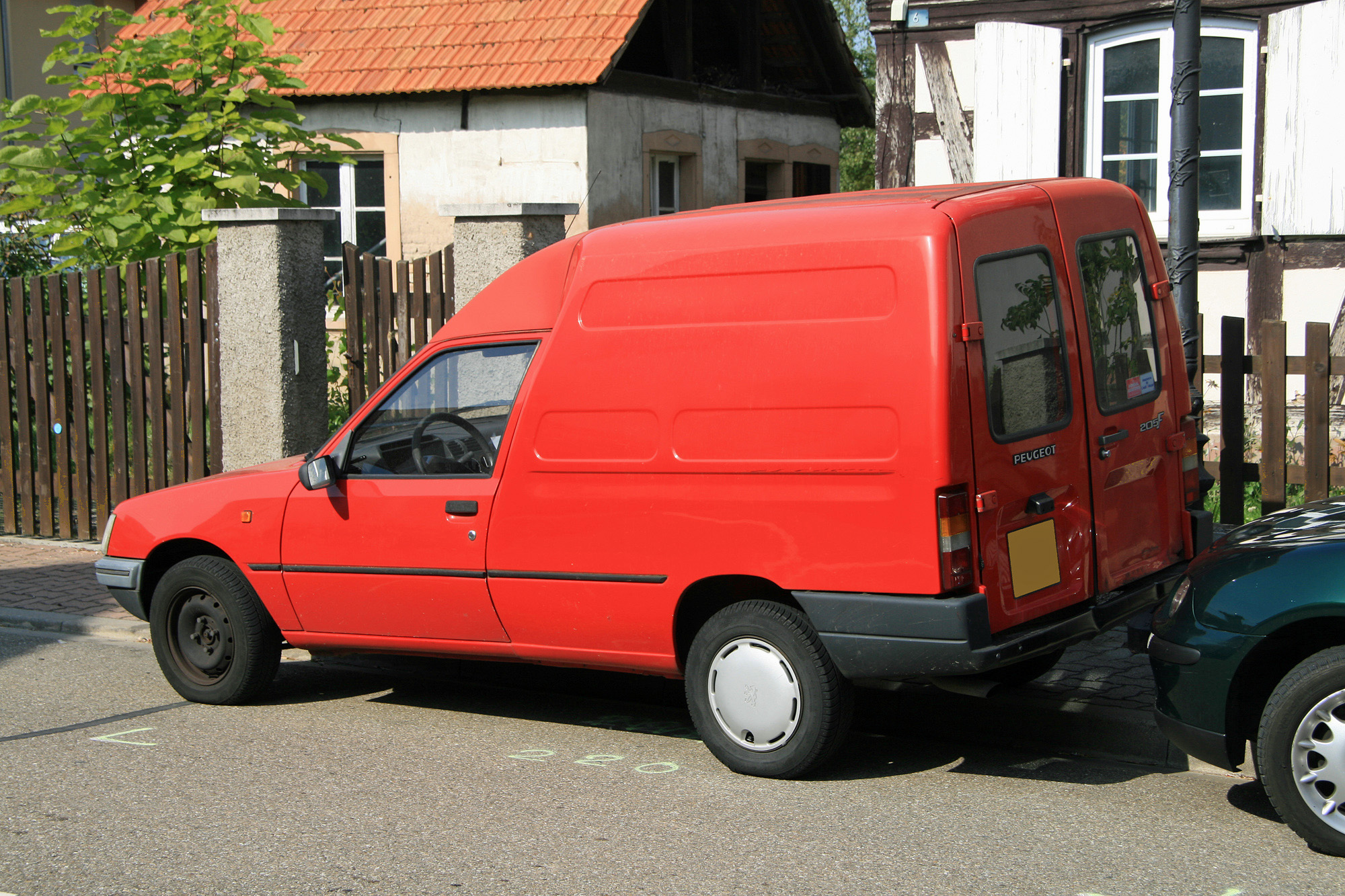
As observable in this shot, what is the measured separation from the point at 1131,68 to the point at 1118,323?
681 cm

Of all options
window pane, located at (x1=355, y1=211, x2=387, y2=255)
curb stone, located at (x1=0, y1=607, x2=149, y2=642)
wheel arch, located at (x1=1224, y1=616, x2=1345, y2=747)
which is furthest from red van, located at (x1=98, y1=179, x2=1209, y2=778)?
window pane, located at (x1=355, y1=211, x2=387, y2=255)

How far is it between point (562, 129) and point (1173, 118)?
341 inches

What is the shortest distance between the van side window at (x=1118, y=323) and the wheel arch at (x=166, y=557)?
4004 millimetres

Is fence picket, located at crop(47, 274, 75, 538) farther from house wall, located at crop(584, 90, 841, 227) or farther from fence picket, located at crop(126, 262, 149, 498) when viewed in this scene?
house wall, located at crop(584, 90, 841, 227)

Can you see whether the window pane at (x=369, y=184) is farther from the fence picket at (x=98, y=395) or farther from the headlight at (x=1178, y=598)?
the headlight at (x=1178, y=598)

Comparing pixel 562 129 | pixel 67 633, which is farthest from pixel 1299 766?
pixel 562 129

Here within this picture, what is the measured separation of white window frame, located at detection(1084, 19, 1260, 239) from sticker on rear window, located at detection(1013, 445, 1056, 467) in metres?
6.65

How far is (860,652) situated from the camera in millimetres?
4820

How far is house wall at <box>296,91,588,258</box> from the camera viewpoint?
14.2m

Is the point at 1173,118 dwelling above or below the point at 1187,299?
above

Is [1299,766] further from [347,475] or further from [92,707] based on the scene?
[92,707]

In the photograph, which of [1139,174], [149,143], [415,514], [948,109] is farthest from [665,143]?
[415,514]

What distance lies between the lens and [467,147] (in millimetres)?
14680

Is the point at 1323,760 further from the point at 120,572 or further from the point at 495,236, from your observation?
the point at 495,236
